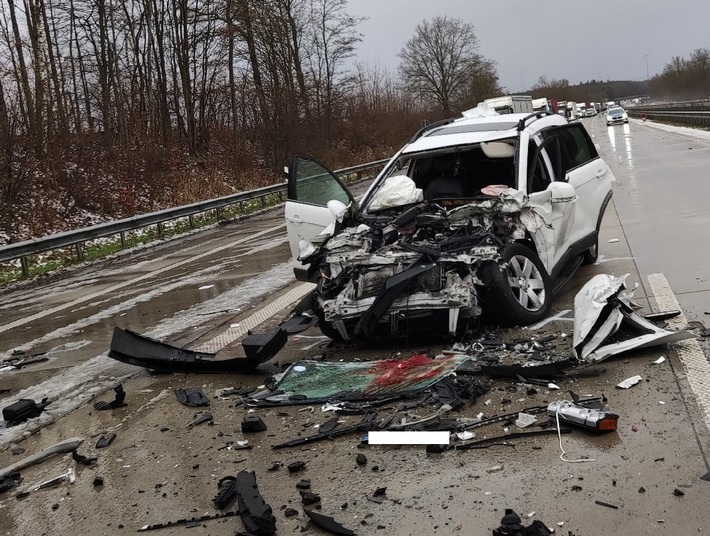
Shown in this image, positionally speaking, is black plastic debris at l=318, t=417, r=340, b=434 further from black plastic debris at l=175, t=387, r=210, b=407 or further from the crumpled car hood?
the crumpled car hood

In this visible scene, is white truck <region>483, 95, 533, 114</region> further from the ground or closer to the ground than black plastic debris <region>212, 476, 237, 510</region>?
further from the ground

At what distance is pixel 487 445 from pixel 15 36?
23.3 meters

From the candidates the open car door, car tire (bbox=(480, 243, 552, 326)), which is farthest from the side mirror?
the open car door

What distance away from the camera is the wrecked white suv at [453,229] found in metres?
5.55

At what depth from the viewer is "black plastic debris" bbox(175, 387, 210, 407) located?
16.9 feet

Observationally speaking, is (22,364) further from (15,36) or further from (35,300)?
(15,36)

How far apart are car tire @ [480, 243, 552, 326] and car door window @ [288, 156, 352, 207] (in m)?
2.42

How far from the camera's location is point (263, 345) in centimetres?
555

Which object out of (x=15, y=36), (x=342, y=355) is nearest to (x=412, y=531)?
(x=342, y=355)

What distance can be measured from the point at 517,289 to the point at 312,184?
10.0 feet

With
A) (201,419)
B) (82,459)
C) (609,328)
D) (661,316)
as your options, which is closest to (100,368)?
(201,419)

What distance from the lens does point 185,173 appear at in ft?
84.9

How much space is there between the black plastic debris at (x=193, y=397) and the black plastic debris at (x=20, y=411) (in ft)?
3.47

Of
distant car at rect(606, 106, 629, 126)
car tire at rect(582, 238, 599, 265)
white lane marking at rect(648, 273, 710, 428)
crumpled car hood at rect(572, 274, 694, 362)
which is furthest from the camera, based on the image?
distant car at rect(606, 106, 629, 126)
